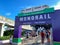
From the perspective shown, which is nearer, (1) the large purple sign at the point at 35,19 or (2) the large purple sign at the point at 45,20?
(2) the large purple sign at the point at 45,20

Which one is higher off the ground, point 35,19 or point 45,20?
point 35,19

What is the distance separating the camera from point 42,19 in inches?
437

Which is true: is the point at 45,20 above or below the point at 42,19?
below

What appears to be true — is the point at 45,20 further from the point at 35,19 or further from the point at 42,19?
the point at 35,19

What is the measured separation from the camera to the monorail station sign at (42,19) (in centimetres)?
1001

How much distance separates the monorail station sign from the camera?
10.0 m

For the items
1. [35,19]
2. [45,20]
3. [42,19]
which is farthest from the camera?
[35,19]

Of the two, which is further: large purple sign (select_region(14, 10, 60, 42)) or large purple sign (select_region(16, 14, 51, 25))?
large purple sign (select_region(16, 14, 51, 25))

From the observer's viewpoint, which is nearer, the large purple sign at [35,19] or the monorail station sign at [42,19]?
the monorail station sign at [42,19]

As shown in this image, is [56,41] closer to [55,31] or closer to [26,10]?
[55,31]

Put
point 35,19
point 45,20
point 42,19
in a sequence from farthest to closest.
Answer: point 35,19 → point 42,19 → point 45,20

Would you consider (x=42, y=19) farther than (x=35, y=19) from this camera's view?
No

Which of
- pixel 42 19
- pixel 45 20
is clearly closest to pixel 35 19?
pixel 42 19

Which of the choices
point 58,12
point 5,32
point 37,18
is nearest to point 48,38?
point 37,18
